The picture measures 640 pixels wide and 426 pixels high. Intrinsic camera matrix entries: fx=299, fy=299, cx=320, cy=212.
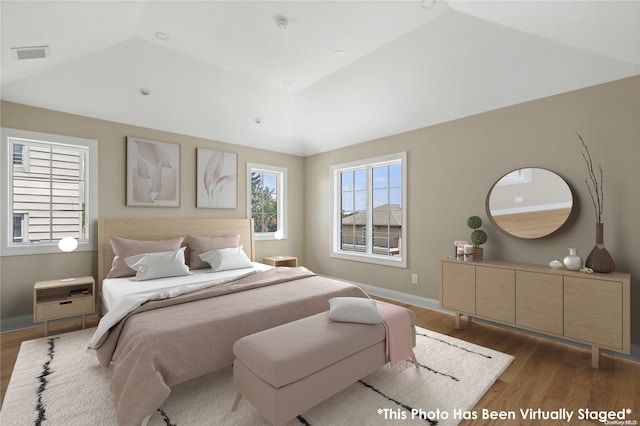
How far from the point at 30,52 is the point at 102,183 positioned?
1.49 m

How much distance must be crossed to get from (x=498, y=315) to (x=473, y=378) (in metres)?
0.95

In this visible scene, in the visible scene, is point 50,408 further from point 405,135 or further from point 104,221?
point 405,135

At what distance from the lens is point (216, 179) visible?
14.9ft

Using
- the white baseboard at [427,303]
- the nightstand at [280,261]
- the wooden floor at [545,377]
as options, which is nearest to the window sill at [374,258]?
the white baseboard at [427,303]

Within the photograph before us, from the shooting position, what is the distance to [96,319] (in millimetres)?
3439

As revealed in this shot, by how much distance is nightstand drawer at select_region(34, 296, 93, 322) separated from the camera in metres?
2.89

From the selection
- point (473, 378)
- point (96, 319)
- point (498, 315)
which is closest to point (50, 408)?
point (96, 319)

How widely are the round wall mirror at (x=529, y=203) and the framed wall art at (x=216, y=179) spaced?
11.7ft

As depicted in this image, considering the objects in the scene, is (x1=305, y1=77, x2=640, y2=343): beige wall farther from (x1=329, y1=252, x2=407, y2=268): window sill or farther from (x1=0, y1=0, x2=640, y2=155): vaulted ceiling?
(x1=0, y1=0, x2=640, y2=155): vaulted ceiling

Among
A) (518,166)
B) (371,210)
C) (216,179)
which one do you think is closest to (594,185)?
(518,166)

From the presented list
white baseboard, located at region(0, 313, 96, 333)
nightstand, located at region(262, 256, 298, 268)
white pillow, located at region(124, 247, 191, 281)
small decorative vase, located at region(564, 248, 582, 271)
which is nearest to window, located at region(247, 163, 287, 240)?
nightstand, located at region(262, 256, 298, 268)

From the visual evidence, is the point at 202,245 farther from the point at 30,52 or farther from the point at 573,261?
the point at 573,261

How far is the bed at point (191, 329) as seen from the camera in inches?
66.9

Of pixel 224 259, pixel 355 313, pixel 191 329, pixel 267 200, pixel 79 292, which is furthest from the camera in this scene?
pixel 267 200
